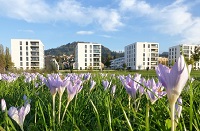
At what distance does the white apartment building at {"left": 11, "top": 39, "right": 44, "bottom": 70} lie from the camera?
82938 millimetres

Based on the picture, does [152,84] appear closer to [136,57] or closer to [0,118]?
[0,118]

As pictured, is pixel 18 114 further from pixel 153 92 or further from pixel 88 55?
pixel 88 55

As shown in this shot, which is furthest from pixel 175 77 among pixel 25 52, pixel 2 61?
pixel 25 52

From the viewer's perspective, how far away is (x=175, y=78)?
568 millimetres

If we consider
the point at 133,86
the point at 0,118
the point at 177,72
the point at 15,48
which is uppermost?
the point at 15,48

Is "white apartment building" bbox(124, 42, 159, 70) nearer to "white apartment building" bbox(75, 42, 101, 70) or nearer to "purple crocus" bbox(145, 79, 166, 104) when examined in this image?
"white apartment building" bbox(75, 42, 101, 70)

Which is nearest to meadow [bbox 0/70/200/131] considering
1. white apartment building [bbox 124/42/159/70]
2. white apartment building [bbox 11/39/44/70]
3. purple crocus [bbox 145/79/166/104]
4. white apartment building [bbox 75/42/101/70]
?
purple crocus [bbox 145/79/166/104]

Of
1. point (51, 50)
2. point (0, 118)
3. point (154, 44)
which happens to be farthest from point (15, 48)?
point (51, 50)

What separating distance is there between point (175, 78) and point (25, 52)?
286 ft

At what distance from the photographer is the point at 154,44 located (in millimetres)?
99250

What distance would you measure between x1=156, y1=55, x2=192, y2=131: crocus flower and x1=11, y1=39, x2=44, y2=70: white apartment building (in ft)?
278

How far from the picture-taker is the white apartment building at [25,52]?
82.9 meters

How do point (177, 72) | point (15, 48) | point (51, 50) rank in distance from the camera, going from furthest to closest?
point (51, 50) < point (15, 48) < point (177, 72)

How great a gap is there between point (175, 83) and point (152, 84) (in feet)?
2.88
